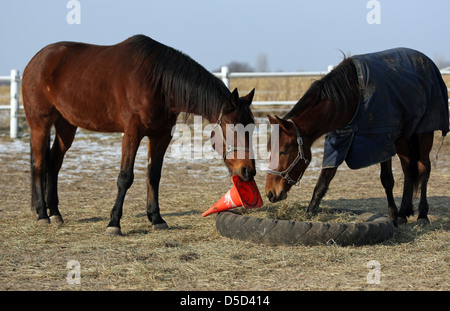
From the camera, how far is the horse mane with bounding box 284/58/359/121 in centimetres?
516

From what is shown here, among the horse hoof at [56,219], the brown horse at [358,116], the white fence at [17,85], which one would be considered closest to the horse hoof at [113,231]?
the horse hoof at [56,219]

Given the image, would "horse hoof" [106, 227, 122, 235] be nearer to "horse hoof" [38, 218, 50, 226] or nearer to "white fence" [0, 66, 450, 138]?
"horse hoof" [38, 218, 50, 226]

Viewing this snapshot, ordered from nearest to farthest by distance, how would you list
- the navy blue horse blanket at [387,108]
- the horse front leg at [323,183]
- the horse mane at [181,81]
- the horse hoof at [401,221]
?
1. the navy blue horse blanket at [387,108]
2. the horse mane at [181,81]
3. the horse front leg at [323,183]
4. the horse hoof at [401,221]

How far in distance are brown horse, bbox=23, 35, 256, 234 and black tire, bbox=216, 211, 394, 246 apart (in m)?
0.61

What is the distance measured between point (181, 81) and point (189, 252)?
176 cm

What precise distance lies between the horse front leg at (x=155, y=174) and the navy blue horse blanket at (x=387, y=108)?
1.73 meters

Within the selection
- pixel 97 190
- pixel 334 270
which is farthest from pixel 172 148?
pixel 334 270

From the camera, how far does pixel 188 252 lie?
4559 millimetres

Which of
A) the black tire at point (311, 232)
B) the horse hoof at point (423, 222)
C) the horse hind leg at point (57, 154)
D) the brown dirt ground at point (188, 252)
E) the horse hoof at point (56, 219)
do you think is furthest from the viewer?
the horse hind leg at point (57, 154)

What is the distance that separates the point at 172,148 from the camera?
12383mm

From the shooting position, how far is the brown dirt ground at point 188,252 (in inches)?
146

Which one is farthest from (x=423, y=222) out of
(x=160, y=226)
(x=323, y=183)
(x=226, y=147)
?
(x=160, y=226)

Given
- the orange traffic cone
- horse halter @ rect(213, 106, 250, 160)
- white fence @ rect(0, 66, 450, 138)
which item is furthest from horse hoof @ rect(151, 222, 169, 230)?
white fence @ rect(0, 66, 450, 138)

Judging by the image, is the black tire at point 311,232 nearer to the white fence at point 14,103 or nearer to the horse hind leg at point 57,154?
the horse hind leg at point 57,154
